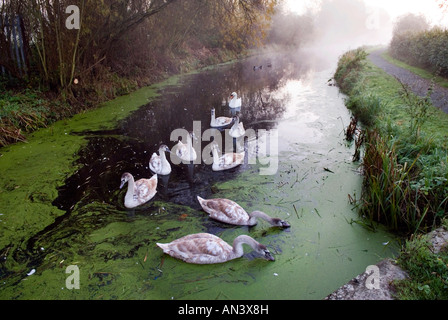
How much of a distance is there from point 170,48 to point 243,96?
27.2 feet

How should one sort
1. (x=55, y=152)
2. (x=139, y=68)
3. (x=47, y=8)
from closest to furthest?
(x=55, y=152)
(x=47, y=8)
(x=139, y=68)

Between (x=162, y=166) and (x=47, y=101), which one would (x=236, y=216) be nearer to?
(x=162, y=166)

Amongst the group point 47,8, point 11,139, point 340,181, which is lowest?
point 340,181

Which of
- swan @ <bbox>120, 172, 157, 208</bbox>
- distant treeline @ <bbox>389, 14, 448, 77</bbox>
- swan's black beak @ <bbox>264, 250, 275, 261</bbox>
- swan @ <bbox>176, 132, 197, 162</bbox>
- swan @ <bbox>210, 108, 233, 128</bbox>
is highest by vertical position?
distant treeline @ <bbox>389, 14, 448, 77</bbox>

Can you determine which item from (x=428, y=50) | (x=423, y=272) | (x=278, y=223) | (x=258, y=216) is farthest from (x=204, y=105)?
(x=428, y=50)

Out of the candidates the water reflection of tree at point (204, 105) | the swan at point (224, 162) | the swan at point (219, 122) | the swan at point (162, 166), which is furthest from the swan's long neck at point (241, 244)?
the swan at point (219, 122)

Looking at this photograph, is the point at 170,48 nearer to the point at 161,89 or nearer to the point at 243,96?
the point at 161,89

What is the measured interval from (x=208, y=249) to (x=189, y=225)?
0.92m

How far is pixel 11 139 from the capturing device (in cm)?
767

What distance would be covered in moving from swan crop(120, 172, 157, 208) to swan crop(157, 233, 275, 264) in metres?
1.47

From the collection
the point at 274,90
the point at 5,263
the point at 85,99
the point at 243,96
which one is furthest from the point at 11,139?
the point at 274,90

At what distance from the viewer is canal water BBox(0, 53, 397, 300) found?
3539mm

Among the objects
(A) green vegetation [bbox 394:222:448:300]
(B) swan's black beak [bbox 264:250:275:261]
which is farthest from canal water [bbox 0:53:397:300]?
(A) green vegetation [bbox 394:222:448:300]

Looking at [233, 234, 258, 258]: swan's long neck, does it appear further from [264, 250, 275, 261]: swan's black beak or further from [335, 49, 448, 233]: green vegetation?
[335, 49, 448, 233]: green vegetation
